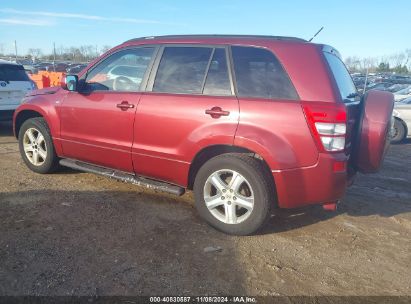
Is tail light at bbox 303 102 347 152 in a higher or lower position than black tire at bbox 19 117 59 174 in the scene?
higher

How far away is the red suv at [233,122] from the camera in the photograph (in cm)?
356

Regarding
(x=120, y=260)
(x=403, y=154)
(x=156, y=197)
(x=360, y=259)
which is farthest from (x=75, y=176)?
(x=403, y=154)

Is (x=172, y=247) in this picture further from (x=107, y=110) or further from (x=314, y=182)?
(x=107, y=110)

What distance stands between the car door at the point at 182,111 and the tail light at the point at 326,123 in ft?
2.27

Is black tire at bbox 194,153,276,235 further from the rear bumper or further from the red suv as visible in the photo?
the rear bumper

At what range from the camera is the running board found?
424 centimetres

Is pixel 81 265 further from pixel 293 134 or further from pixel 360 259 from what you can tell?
pixel 360 259

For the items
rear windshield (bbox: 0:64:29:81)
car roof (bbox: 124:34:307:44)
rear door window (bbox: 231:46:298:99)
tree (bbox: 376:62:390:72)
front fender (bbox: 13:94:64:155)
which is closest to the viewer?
rear door window (bbox: 231:46:298:99)

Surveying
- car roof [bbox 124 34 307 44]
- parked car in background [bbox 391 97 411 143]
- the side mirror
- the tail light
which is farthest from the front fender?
parked car in background [bbox 391 97 411 143]

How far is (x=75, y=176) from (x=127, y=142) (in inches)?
57.7

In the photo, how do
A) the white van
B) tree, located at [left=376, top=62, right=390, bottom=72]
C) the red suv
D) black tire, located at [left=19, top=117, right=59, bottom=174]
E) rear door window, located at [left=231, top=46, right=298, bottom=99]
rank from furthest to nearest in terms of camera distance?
tree, located at [left=376, top=62, right=390, bottom=72]
the white van
black tire, located at [left=19, top=117, right=59, bottom=174]
rear door window, located at [left=231, top=46, right=298, bottom=99]
the red suv

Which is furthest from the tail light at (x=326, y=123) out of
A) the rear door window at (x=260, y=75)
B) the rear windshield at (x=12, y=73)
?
the rear windshield at (x=12, y=73)

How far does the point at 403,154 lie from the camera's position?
864cm

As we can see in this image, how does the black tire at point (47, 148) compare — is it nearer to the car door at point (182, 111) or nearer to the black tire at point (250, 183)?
the car door at point (182, 111)
